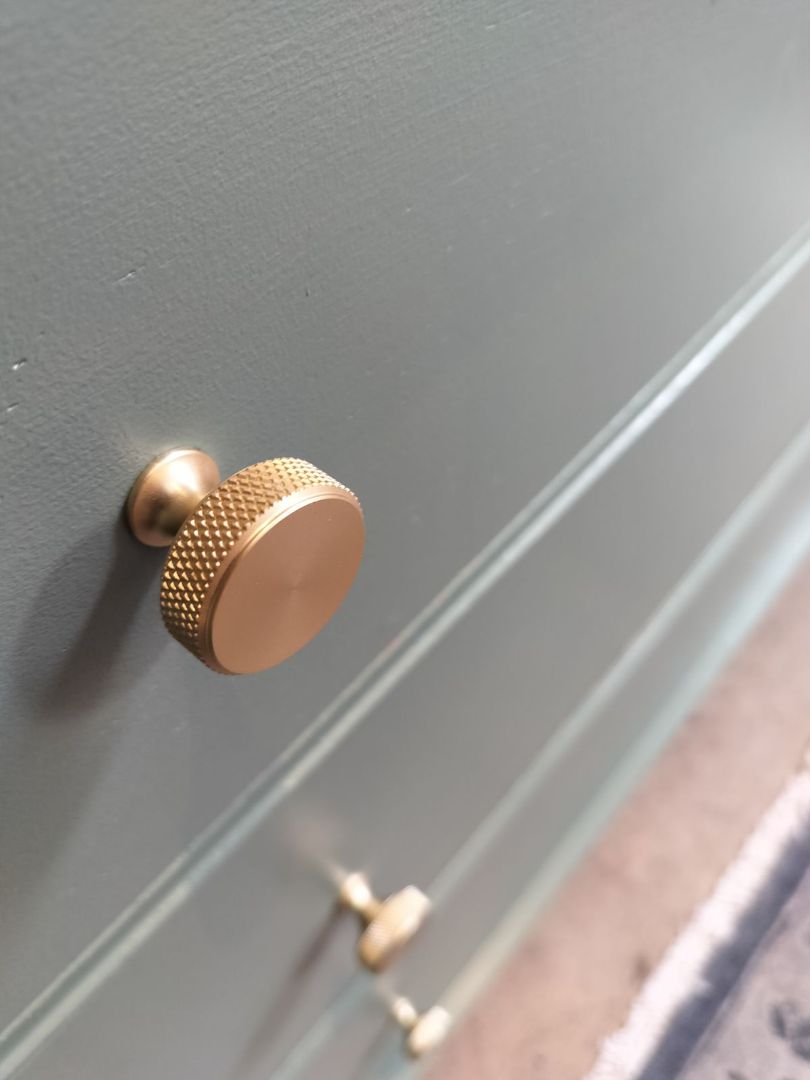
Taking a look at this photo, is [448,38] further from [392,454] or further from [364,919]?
[364,919]

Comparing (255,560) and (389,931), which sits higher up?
(255,560)

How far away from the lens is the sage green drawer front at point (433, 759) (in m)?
0.34

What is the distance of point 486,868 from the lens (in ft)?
2.09

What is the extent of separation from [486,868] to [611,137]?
47 centimetres

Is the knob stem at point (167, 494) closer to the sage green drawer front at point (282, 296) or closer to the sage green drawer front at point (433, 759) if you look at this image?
the sage green drawer front at point (282, 296)

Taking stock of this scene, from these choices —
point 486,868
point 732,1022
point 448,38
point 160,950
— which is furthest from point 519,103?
point 732,1022

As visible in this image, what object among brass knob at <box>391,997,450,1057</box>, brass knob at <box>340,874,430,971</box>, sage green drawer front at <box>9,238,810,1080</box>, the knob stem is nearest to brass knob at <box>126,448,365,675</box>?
the knob stem

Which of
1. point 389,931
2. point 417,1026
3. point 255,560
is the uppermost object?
point 255,560

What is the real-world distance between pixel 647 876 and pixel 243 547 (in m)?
0.79

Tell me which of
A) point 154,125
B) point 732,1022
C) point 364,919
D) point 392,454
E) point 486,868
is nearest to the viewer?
point 154,125

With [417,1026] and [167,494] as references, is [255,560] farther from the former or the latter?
[417,1026]

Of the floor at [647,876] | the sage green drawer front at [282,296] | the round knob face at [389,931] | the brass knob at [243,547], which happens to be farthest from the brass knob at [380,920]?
the floor at [647,876]

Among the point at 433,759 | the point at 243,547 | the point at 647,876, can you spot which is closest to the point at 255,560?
the point at 243,547

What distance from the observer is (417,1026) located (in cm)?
57
